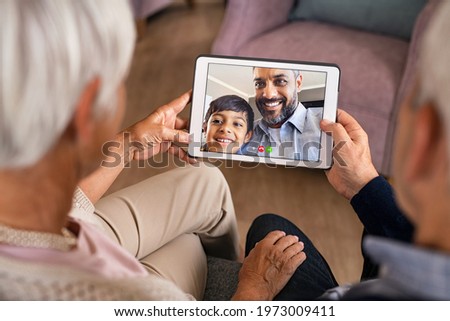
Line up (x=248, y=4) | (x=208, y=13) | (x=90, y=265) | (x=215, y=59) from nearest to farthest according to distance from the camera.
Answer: (x=90, y=265) < (x=215, y=59) < (x=248, y=4) < (x=208, y=13)

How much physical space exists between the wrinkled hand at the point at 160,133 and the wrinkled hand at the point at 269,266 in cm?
26

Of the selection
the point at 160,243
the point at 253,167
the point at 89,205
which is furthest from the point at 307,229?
the point at 89,205

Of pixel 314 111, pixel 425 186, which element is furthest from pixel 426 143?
pixel 314 111

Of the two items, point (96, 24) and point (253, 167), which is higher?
point (96, 24)

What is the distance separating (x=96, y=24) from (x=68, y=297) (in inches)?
12.2

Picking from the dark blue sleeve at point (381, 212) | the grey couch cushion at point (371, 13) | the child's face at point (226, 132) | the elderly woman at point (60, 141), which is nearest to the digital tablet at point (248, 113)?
the child's face at point (226, 132)

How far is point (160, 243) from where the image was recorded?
1.12m

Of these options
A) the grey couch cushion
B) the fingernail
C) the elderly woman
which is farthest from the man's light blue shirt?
the grey couch cushion

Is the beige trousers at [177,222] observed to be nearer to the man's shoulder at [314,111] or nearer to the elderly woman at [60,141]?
the elderly woman at [60,141]

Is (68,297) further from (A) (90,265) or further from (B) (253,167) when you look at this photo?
(B) (253,167)

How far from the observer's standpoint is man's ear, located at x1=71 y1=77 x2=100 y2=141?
0.59 meters

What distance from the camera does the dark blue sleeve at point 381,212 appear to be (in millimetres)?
948

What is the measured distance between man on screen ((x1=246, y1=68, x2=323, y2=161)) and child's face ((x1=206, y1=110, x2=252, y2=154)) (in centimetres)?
2

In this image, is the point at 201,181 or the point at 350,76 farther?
the point at 350,76
